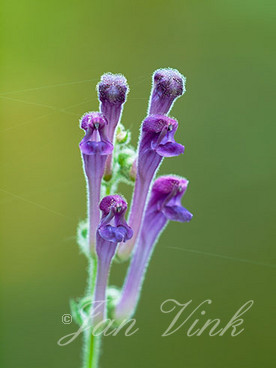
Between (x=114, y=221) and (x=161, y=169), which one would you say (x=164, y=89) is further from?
(x=161, y=169)

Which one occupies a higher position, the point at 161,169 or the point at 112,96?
the point at 161,169

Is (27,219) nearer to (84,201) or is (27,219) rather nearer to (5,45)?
(84,201)

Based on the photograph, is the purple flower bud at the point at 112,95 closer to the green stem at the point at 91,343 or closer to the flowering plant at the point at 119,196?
the flowering plant at the point at 119,196

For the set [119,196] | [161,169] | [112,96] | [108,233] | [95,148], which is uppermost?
[161,169]

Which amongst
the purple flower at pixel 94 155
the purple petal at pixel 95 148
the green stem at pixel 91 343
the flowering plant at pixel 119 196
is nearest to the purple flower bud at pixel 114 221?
the flowering plant at pixel 119 196

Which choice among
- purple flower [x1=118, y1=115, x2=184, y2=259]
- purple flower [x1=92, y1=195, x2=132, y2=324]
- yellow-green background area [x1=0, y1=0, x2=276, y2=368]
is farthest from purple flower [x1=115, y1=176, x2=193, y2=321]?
yellow-green background area [x1=0, y1=0, x2=276, y2=368]

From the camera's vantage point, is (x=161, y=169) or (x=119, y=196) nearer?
(x=119, y=196)

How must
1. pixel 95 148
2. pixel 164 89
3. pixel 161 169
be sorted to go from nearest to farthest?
pixel 95 148, pixel 164 89, pixel 161 169

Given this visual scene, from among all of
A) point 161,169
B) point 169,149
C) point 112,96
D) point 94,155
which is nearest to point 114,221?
point 94,155
